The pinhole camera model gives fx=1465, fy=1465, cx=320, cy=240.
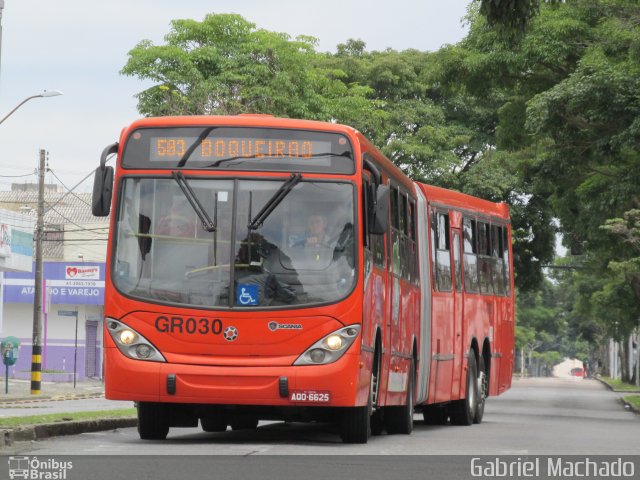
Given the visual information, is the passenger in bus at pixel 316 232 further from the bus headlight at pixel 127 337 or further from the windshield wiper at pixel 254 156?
the bus headlight at pixel 127 337

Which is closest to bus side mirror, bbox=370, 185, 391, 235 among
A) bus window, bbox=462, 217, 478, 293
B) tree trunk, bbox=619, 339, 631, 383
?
bus window, bbox=462, 217, 478, 293

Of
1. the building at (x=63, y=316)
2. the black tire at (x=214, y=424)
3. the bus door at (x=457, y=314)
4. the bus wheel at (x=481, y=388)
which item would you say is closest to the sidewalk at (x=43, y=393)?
the building at (x=63, y=316)

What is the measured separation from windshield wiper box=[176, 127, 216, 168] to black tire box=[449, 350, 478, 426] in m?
8.89

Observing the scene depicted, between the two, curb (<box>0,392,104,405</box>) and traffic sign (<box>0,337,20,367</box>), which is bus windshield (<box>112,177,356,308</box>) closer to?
curb (<box>0,392,104,405</box>)

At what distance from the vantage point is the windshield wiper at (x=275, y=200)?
14.6 metres

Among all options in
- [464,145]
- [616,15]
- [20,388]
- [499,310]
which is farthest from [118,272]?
[464,145]

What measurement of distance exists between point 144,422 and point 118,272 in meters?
1.75

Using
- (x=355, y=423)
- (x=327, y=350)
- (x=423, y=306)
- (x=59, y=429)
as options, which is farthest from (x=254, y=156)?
(x=423, y=306)

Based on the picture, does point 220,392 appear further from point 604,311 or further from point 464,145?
point 604,311

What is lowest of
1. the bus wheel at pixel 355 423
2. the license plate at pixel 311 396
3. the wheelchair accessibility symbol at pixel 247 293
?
the bus wheel at pixel 355 423

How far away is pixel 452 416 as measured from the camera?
22.8 m

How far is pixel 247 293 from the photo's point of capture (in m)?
14.4

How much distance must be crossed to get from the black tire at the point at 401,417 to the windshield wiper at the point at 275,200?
4383mm
